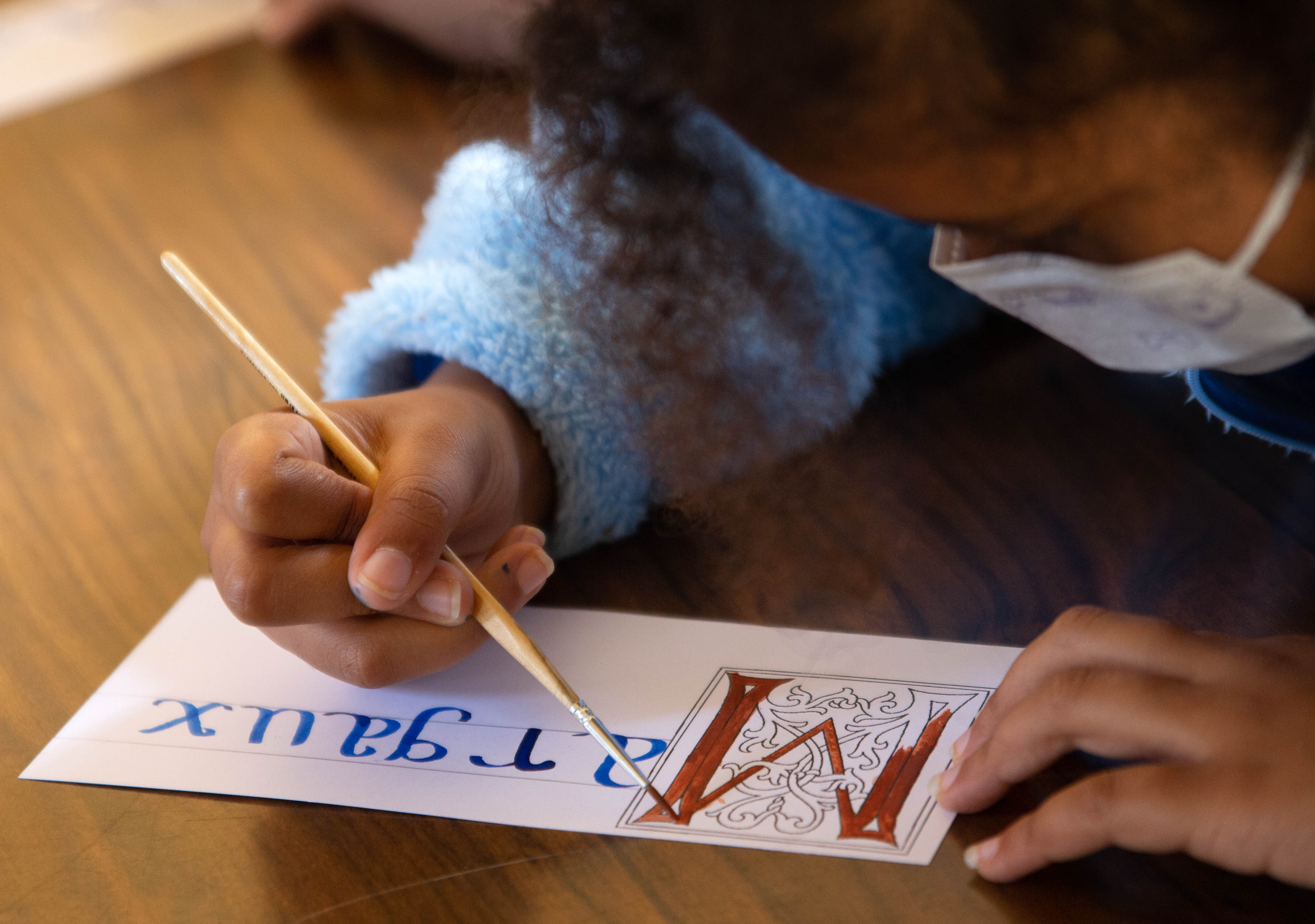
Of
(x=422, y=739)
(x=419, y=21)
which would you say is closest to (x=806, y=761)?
(x=422, y=739)

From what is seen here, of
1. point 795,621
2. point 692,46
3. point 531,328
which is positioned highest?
point 692,46

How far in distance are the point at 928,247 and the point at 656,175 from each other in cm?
30

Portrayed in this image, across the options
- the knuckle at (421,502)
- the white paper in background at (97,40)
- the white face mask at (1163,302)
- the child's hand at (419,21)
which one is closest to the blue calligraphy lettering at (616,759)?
the knuckle at (421,502)

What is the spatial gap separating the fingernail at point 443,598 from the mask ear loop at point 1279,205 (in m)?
0.30

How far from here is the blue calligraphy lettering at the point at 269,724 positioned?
47 centimetres

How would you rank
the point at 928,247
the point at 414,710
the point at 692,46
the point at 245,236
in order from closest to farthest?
the point at 692,46 < the point at 414,710 < the point at 928,247 < the point at 245,236

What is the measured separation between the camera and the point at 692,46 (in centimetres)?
34

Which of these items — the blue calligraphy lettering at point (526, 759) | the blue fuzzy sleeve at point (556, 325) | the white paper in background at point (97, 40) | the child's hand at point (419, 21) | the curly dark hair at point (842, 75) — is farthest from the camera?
the white paper in background at point (97, 40)

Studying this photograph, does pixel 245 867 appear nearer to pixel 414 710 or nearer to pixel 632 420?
pixel 414 710

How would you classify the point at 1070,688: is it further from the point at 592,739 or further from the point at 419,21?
the point at 419,21

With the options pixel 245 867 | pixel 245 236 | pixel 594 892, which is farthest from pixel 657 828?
pixel 245 236

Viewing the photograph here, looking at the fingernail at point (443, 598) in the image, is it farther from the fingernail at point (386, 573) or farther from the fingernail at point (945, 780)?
the fingernail at point (945, 780)

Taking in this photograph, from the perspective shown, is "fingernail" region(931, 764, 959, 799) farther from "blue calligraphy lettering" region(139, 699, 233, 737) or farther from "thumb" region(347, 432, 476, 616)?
"blue calligraphy lettering" region(139, 699, 233, 737)

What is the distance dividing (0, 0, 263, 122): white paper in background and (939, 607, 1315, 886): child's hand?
40.2 inches
